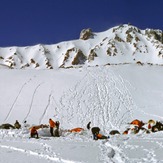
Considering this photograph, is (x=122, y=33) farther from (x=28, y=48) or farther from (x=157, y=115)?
(x=157, y=115)

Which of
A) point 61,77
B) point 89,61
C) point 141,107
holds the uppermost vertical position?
point 89,61

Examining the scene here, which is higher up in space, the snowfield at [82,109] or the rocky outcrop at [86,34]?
the rocky outcrop at [86,34]

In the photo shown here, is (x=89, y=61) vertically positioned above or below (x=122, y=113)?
above

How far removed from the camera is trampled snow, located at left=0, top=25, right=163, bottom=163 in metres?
11.8

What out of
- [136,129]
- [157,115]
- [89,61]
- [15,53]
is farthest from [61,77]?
[15,53]

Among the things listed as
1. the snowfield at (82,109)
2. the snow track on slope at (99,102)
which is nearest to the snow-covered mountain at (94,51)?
the snowfield at (82,109)

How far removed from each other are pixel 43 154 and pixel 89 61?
143797 mm

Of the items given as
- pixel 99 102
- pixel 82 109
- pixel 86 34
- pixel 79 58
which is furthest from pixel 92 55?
pixel 82 109

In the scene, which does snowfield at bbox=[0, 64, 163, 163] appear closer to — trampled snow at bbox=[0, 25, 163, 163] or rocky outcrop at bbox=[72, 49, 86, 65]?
A: trampled snow at bbox=[0, 25, 163, 163]

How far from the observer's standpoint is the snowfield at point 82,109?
465 inches

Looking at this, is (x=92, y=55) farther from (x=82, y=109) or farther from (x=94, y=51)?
(x=82, y=109)

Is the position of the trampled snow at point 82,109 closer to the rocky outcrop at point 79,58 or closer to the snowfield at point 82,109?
the snowfield at point 82,109

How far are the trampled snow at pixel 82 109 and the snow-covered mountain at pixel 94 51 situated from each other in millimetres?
113272

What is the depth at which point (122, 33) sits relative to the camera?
17888cm
